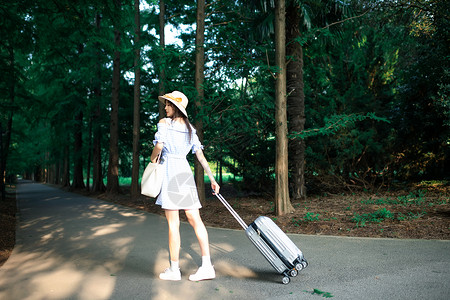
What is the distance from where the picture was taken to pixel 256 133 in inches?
422

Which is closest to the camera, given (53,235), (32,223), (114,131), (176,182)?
(176,182)

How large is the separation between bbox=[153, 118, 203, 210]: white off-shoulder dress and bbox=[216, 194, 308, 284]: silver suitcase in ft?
2.68

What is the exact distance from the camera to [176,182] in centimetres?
411

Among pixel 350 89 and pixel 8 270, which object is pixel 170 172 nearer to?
pixel 8 270

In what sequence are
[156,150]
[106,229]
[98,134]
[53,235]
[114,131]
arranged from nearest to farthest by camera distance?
[156,150]
[53,235]
[106,229]
[114,131]
[98,134]

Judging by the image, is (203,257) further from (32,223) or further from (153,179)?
(32,223)

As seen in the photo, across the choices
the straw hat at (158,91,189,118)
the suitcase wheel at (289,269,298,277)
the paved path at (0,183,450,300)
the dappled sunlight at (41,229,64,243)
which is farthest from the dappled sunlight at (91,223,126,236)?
the suitcase wheel at (289,269,298,277)

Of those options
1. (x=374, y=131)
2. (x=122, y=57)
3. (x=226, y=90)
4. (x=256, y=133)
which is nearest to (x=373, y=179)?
(x=374, y=131)

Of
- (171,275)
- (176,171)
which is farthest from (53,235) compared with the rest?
(176,171)

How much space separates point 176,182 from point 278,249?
1385mm

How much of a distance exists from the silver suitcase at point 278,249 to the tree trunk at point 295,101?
7.15 m

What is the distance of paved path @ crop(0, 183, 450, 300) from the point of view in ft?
11.8

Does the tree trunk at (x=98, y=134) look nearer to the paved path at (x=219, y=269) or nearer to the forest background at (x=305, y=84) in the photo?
the forest background at (x=305, y=84)

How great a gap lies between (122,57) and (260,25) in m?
9.43
